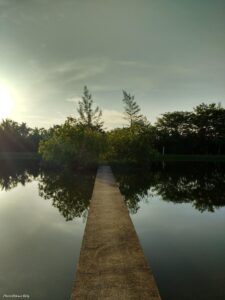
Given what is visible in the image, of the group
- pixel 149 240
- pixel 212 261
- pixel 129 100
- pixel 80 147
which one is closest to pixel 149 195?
pixel 149 240

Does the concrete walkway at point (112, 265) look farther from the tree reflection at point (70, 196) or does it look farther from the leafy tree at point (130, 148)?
the leafy tree at point (130, 148)

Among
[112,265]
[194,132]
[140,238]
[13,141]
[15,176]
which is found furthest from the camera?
[13,141]

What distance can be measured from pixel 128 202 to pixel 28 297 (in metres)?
7.23

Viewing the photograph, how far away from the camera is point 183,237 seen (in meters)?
6.83

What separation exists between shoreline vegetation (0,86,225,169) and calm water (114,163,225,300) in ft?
30.5

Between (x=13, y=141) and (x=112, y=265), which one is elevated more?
(x=13, y=141)

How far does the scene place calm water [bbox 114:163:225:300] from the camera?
14.5 feet

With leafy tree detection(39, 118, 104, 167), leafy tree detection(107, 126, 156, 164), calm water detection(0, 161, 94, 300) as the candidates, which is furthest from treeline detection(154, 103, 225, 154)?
calm water detection(0, 161, 94, 300)

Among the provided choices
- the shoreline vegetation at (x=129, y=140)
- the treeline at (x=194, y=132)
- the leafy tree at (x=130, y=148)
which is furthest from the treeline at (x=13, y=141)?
the leafy tree at (x=130, y=148)

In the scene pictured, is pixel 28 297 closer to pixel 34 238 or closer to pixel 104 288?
pixel 104 288

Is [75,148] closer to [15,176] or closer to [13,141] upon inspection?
[15,176]

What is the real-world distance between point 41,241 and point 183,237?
346 centimetres

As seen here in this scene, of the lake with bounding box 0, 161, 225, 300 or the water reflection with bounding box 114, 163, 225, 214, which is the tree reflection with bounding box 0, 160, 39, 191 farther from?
the water reflection with bounding box 114, 163, 225, 214

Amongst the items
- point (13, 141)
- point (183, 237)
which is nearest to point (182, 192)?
point (183, 237)
